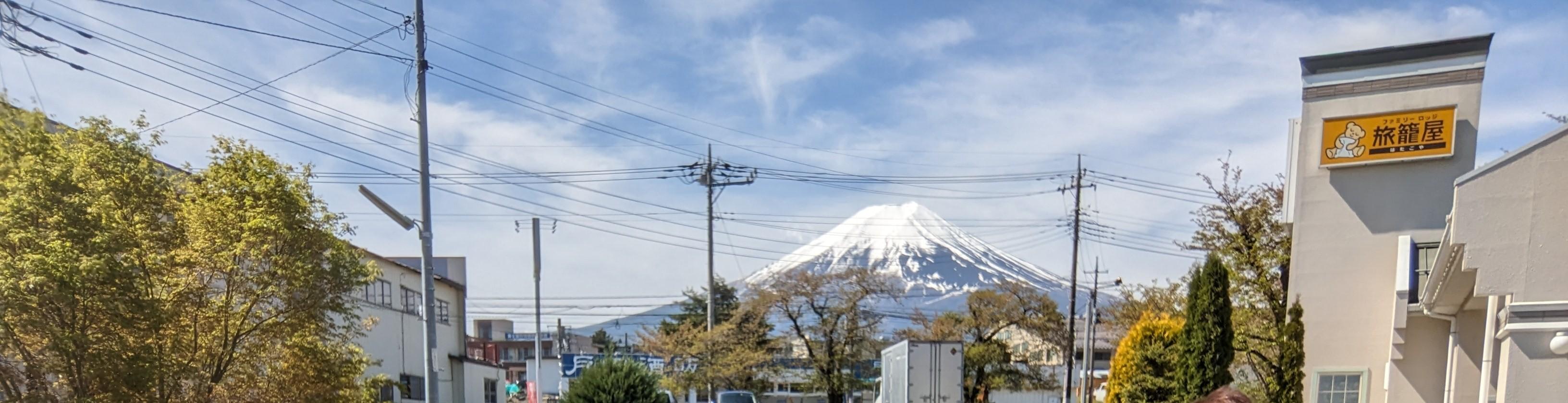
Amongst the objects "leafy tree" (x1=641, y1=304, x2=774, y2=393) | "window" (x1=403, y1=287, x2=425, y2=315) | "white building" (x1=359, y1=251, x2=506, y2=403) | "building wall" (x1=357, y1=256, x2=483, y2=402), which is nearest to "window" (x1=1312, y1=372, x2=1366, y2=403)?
"white building" (x1=359, y1=251, x2=506, y2=403)

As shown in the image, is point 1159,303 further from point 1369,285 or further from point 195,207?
point 195,207

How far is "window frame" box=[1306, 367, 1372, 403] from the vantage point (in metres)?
13.5

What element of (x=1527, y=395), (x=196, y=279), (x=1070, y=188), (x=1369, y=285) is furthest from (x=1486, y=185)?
(x=1070, y=188)

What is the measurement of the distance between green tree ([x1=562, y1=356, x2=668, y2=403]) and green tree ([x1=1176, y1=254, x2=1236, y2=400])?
765cm

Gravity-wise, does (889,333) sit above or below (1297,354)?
above

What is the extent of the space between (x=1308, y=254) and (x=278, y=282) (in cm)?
1333

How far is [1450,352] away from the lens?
12422mm

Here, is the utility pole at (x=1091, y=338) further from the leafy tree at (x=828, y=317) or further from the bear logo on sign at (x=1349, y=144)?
the bear logo on sign at (x=1349, y=144)

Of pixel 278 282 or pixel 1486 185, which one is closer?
pixel 1486 185

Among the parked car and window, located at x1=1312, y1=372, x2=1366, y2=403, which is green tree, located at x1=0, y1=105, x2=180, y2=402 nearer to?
window, located at x1=1312, y1=372, x2=1366, y2=403

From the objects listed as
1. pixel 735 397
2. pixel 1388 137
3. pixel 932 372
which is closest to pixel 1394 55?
pixel 1388 137

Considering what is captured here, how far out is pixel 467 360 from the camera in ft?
120

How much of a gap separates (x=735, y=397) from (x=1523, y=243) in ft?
74.6

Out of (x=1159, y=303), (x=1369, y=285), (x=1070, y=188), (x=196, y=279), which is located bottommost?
(x=196, y=279)
